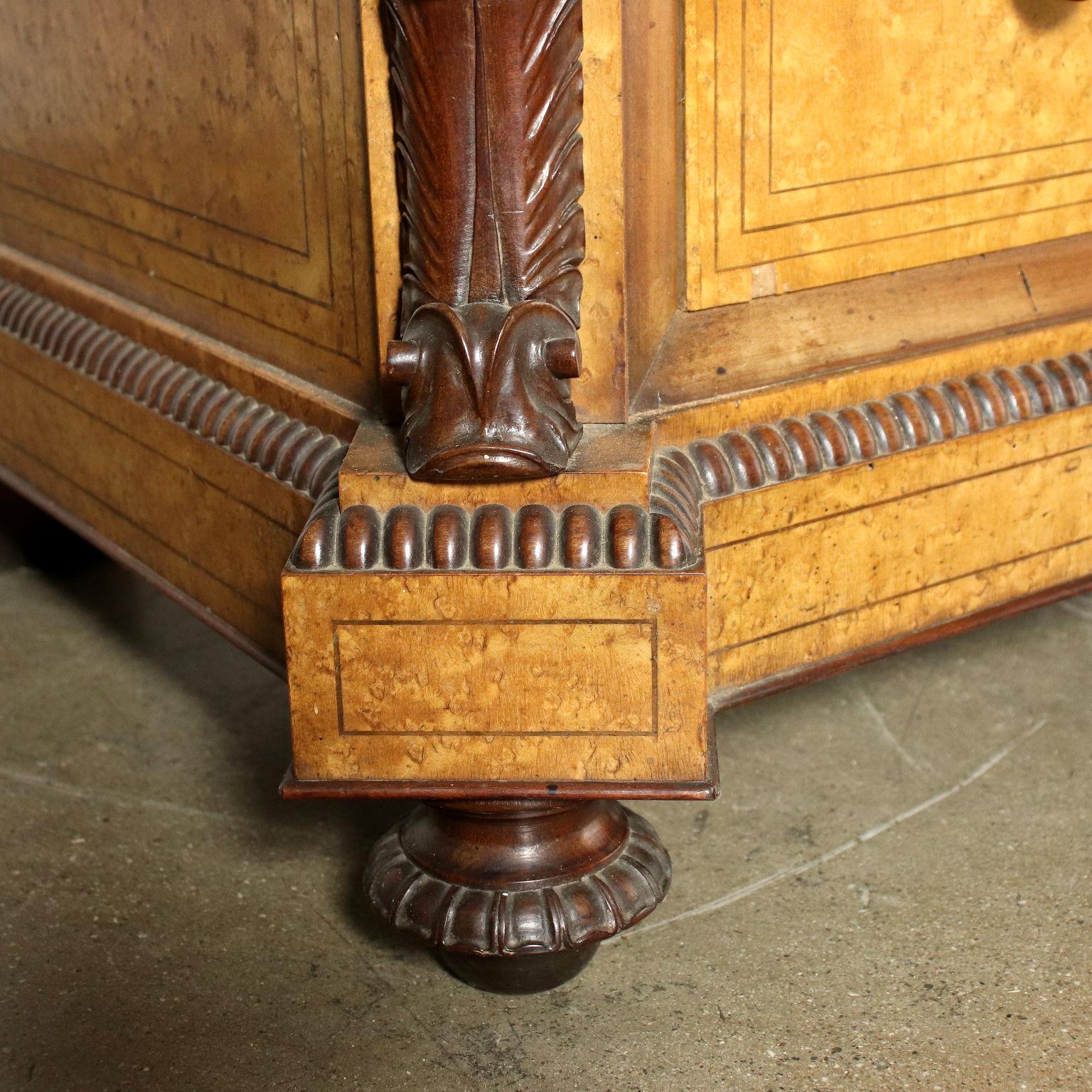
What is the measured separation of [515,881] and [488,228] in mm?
489

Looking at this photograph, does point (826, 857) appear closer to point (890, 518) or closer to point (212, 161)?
point (890, 518)

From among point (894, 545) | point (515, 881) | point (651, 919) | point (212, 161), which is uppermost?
point (212, 161)

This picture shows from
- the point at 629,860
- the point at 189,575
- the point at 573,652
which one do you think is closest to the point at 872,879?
the point at 629,860

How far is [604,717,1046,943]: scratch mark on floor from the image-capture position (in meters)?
1.41

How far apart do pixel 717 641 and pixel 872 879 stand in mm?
340

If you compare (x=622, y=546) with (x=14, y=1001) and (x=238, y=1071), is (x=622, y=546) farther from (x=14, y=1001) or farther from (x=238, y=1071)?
(x=14, y=1001)

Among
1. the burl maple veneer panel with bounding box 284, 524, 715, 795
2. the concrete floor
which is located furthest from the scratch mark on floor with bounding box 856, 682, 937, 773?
the burl maple veneer panel with bounding box 284, 524, 715, 795

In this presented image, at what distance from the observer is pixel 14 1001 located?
1301 millimetres

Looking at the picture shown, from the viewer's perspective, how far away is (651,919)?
4.65 feet

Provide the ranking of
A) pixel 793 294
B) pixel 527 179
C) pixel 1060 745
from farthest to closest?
1. pixel 1060 745
2. pixel 793 294
3. pixel 527 179

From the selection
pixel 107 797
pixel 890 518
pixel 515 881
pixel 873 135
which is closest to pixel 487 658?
pixel 515 881

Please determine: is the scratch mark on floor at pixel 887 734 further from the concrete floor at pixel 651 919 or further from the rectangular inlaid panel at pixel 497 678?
the rectangular inlaid panel at pixel 497 678

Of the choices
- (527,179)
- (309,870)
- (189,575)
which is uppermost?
(527,179)

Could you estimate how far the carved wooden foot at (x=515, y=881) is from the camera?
121 centimetres
